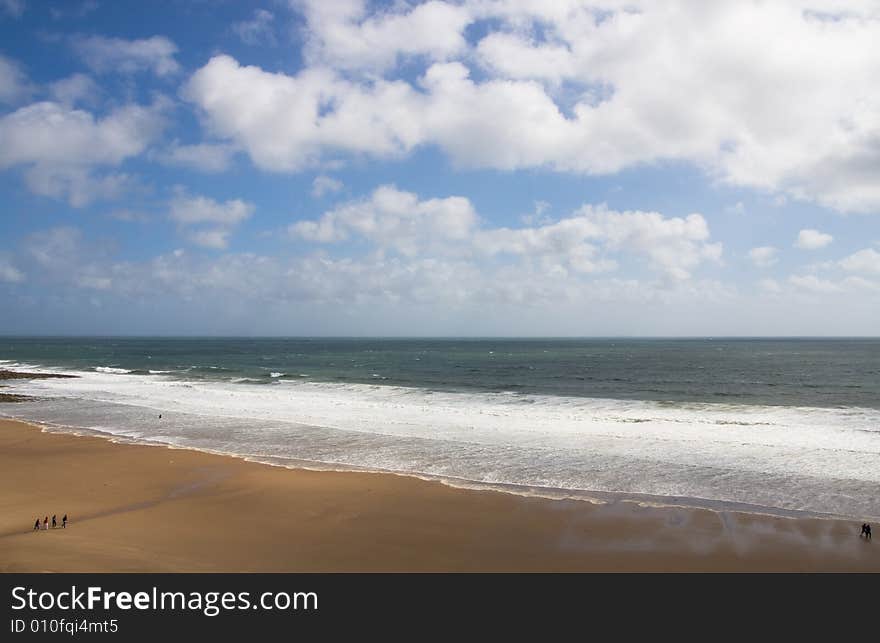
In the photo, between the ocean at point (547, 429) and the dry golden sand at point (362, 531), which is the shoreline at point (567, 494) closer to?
the ocean at point (547, 429)

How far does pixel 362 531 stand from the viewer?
1455cm

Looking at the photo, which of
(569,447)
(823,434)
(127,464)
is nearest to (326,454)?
(127,464)

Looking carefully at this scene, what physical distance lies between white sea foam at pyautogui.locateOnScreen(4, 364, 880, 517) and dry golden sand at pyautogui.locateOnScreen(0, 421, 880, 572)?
9.02ft

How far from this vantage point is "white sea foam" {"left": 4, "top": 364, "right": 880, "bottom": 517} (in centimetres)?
1956

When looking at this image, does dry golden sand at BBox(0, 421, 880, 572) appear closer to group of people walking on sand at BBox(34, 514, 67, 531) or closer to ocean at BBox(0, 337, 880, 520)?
group of people walking on sand at BBox(34, 514, 67, 531)

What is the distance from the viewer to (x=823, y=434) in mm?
28203

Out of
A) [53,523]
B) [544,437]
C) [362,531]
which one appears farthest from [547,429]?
[53,523]

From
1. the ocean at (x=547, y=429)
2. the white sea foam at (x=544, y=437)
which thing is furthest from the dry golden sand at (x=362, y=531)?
the white sea foam at (x=544, y=437)

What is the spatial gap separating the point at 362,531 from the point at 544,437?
15.4 m

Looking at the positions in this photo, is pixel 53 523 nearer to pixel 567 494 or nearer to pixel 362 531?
pixel 362 531

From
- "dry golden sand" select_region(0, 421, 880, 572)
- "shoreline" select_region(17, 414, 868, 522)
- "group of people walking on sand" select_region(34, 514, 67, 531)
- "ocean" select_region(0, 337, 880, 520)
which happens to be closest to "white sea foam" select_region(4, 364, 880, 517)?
"ocean" select_region(0, 337, 880, 520)

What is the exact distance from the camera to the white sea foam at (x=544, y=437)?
19.6 meters

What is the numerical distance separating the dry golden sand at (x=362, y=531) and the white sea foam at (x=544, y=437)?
2748mm
